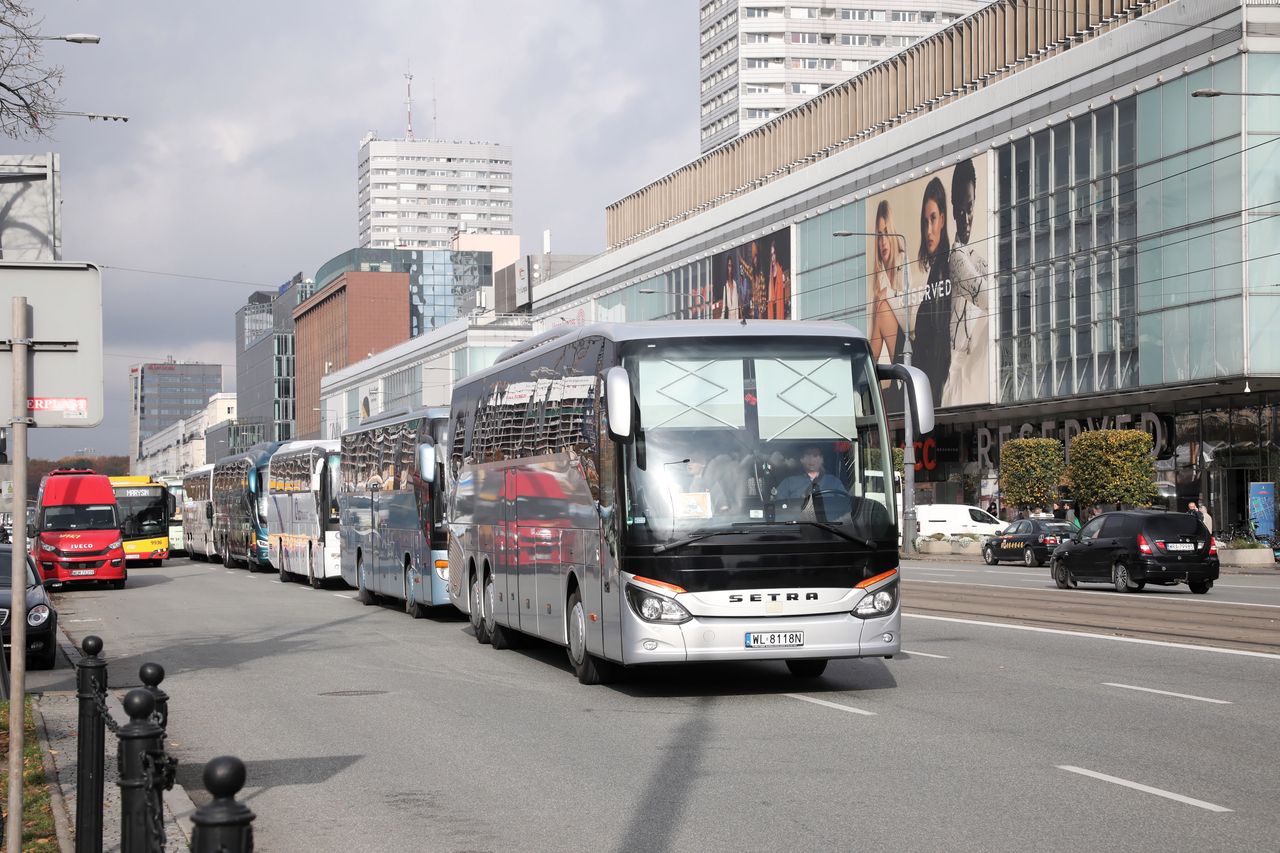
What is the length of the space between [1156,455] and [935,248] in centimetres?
1353

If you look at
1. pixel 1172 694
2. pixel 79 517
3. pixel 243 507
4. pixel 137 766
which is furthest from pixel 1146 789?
pixel 243 507

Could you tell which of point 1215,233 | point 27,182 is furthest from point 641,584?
point 1215,233

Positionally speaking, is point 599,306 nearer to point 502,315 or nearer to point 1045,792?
point 502,315

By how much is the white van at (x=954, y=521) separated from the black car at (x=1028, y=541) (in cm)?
972

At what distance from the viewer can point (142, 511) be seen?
52500 millimetres

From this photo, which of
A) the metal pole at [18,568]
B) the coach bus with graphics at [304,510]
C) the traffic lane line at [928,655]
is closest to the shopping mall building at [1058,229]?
the coach bus with graphics at [304,510]

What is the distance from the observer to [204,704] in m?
14.3

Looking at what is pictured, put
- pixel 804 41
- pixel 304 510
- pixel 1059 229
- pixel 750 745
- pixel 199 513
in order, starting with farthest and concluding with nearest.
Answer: pixel 804 41
pixel 199 513
pixel 1059 229
pixel 304 510
pixel 750 745

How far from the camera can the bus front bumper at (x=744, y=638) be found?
13.5 metres

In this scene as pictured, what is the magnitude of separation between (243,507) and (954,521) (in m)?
25.2

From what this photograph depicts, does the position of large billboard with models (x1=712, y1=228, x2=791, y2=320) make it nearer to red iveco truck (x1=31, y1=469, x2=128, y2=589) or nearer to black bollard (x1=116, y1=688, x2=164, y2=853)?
red iveco truck (x1=31, y1=469, x2=128, y2=589)

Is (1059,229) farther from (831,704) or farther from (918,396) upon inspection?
(831,704)

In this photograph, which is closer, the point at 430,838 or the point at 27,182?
the point at 430,838

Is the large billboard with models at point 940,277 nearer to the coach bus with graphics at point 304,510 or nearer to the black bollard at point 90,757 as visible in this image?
the coach bus with graphics at point 304,510
